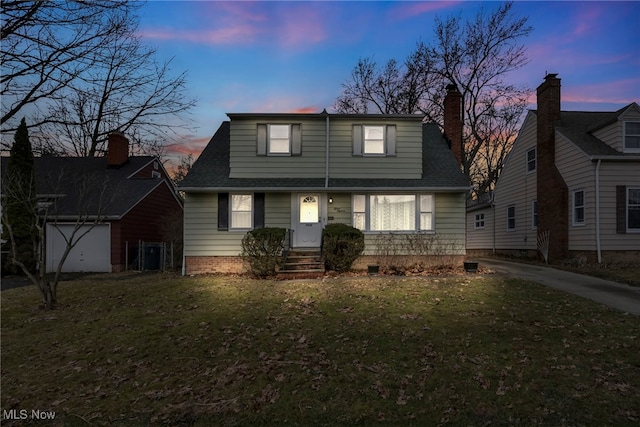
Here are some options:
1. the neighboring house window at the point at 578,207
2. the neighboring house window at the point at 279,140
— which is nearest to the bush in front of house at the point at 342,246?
the neighboring house window at the point at 279,140

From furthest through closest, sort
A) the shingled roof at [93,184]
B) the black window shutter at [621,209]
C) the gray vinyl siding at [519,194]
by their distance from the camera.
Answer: the gray vinyl siding at [519,194] → the shingled roof at [93,184] → the black window shutter at [621,209]

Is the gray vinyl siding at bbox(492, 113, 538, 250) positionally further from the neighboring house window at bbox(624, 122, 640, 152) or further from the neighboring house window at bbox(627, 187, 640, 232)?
the neighboring house window at bbox(627, 187, 640, 232)

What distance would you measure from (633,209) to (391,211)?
926 cm

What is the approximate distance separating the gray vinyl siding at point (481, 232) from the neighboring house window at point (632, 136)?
29.1 ft

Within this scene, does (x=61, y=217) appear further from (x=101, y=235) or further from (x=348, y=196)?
(x=348, y=196)

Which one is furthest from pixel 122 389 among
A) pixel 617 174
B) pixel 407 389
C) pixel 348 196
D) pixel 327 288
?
pixel 617 174

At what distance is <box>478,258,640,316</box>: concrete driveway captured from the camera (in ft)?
27.5

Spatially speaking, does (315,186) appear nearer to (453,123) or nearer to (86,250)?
(453,123)

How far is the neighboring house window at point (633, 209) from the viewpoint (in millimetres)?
13883

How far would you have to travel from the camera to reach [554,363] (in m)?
5.31

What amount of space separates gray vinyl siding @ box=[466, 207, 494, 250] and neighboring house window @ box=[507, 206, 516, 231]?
1992mm

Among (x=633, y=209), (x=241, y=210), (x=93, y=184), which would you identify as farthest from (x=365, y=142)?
(x=93, y=184)

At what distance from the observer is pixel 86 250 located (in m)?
17.0

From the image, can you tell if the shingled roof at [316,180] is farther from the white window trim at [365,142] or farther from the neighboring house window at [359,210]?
the white window trim at [365,142]
